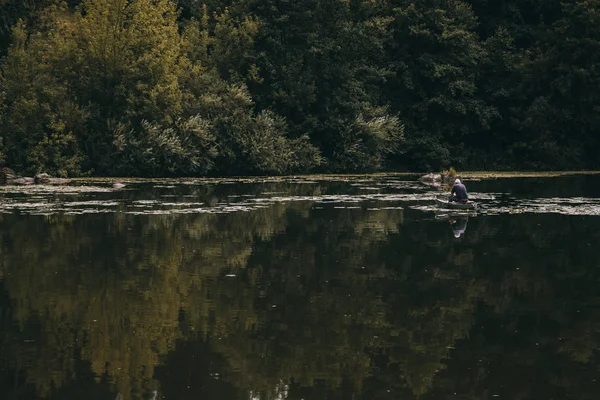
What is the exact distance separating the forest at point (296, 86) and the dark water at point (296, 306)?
26.6 metres

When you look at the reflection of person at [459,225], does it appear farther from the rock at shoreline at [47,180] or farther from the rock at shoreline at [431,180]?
the rock at shoreline at [47,180]

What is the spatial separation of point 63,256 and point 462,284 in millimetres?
10684

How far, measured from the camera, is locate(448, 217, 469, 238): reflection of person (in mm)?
32469

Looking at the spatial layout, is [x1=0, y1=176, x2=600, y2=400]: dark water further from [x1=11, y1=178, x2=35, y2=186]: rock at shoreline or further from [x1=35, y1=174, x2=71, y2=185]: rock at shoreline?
[x1=11, y1=178, x2=35, y2=186]: rock at shoreline

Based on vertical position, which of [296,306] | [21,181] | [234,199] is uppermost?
[296,306]

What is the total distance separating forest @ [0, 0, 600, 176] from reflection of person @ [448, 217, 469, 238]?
95.6ft

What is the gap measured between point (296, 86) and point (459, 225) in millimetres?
40198

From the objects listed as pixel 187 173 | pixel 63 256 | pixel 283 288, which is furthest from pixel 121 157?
pixel 283 288

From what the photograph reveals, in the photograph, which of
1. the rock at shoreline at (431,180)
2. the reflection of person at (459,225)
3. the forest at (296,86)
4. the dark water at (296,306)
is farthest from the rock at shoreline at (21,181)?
the reflection of person at (459,225)

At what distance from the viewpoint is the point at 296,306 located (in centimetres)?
1905

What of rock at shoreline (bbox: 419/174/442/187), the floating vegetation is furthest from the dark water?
rock at shoreline (bbox: 419/174/442/187)

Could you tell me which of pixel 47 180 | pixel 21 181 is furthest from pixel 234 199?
pixel 21 181

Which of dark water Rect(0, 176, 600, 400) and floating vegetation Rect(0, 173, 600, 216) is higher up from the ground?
dark water Rect(0, 176, 600, 400)

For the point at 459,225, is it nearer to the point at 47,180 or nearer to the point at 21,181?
the point at 47,180
